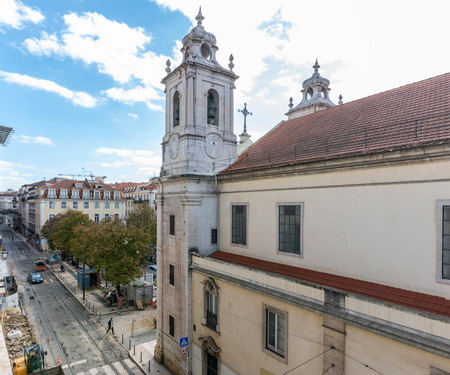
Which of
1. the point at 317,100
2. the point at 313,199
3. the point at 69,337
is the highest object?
Answer: the point at 317,100

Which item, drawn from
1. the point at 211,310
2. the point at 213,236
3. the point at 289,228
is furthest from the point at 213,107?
the point at 211,310

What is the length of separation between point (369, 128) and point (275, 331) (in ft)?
33.7

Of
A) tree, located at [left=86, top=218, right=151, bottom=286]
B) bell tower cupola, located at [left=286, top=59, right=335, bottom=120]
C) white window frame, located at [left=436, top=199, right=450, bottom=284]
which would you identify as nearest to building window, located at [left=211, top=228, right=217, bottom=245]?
white window frame, located at [left=436, top=199, right=450, bottom=284]

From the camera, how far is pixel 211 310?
16734mm

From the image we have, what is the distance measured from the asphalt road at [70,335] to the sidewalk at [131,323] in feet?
1.76

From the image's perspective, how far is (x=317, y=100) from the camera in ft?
98.9

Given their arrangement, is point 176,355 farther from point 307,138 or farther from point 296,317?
point 307,138

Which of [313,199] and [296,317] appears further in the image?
[313,199]

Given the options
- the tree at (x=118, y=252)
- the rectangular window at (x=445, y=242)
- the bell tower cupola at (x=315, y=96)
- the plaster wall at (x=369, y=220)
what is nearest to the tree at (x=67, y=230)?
the tree at (x=118, y=252)

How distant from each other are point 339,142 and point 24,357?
74.6 feet

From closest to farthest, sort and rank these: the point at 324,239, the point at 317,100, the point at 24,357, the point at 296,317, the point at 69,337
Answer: the point at 296,317, the point at 324,239, the point at 24,357, the point at 69,337, the point at 317,100

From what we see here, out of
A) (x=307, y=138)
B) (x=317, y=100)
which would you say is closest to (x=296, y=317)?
(x=307, y=138)

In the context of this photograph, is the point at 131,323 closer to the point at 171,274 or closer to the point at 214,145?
the point at 171,274

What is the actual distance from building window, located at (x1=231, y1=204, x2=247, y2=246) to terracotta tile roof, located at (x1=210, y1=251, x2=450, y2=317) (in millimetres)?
2453
